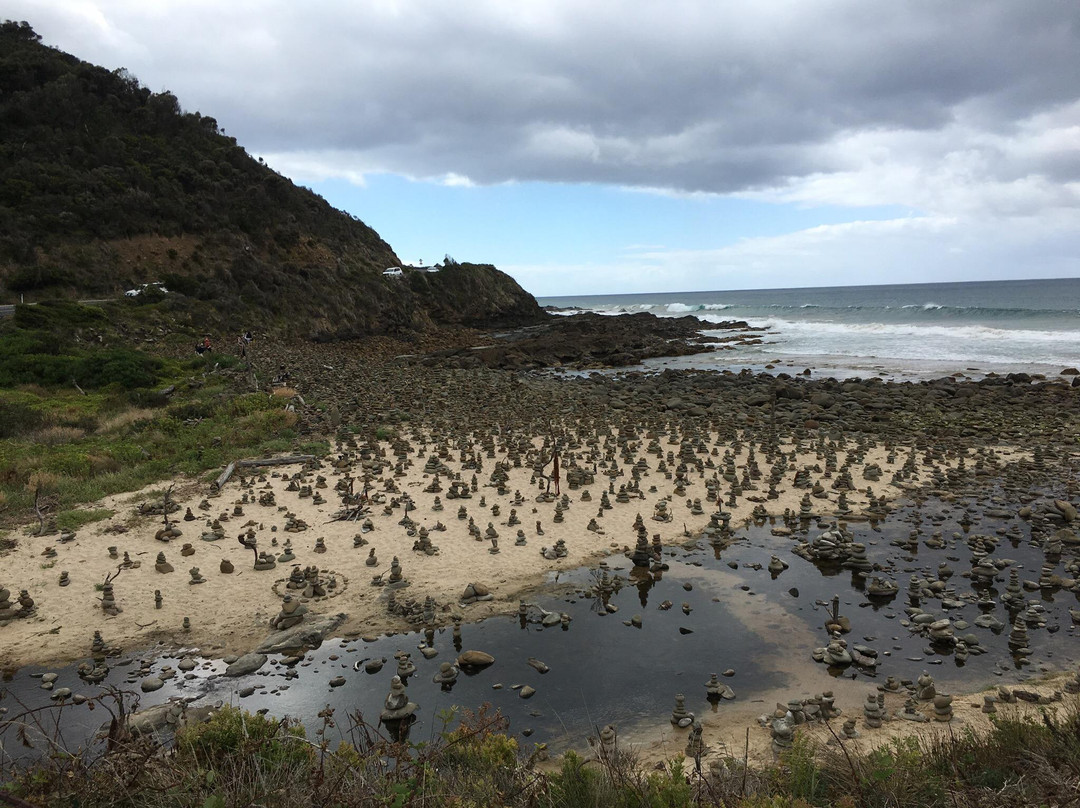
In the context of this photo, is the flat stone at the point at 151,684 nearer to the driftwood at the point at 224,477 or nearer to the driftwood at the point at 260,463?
the driftwood at the point at 224,477

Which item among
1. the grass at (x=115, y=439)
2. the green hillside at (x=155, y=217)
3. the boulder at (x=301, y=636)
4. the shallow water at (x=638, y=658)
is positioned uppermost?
the green hillside at (x=155, y=217)

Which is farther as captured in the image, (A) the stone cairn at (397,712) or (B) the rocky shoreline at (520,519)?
(B) the rocky shoreline at (520,519)

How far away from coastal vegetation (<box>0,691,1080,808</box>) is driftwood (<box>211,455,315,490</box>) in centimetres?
976

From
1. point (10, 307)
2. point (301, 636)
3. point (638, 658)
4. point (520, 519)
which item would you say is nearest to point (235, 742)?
point (301, 636)

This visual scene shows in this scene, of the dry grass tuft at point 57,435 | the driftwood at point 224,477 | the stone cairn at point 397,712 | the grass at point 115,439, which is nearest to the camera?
the stone cairn at point 397,712

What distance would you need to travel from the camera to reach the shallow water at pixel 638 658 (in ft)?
22.6

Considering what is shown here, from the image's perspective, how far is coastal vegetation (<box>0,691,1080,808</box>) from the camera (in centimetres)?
383

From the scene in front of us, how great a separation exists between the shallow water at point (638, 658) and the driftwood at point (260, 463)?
6732 mm

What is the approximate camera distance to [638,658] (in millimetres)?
7812

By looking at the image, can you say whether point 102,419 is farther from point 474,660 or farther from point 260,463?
point 474,660

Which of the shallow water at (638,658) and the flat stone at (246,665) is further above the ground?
the flat stone at (246,665)

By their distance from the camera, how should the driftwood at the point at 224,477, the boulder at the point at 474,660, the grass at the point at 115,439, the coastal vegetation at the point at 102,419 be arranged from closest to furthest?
the boulder at the point at 474,660 → the grass at the point at 115,439 → the coastal vegetation at the point at 102,419 → the driftwood at the point at 224,477

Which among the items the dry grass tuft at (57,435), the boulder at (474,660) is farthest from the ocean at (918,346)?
the boulder at (474,660)

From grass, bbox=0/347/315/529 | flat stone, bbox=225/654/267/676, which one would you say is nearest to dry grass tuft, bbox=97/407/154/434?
grass, bbox=0/347/315/529
